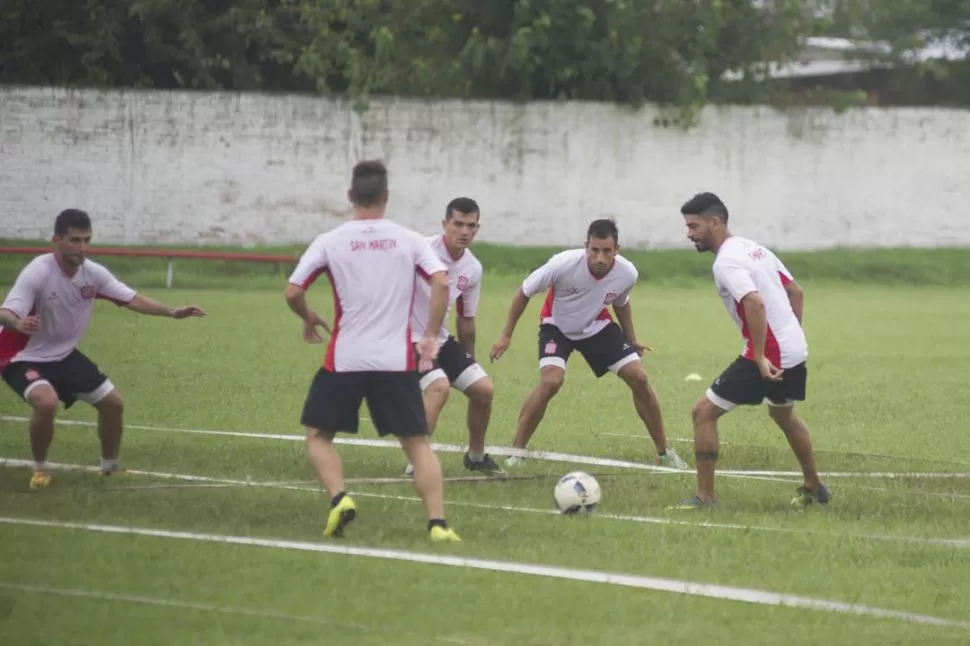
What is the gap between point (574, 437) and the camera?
46.4 feet

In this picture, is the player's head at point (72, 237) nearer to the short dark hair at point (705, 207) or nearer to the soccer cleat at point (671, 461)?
the short dark hair at point (705, 207)

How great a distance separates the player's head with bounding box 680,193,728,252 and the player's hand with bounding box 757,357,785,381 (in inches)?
29.1

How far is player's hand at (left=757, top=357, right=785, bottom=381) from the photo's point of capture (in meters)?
10.3

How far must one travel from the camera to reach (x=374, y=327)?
30.6 feet

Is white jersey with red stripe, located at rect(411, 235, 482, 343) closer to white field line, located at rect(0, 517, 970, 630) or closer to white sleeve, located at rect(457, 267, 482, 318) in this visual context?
white sleeve, located at rect(457, 267, 482, 318)

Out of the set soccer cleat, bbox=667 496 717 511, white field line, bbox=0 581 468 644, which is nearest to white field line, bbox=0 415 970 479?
soccer cleat, bbox=667 496 717 511

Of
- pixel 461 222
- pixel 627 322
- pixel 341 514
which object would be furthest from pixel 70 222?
pixel 627 322

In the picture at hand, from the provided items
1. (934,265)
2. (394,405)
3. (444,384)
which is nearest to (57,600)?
(394,405)

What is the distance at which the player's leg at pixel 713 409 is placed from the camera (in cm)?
1064

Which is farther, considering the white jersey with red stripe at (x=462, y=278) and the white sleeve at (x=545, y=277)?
the white sleeve at (x=545, y=277)

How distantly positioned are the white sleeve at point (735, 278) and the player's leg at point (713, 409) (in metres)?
0.54

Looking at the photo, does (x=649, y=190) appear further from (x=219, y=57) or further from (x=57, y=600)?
(x=57, y=600)

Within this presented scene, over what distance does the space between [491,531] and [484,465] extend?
8.75ft

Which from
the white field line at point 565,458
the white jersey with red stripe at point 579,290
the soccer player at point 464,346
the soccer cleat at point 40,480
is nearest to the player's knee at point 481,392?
the soccer player at point 464,346
